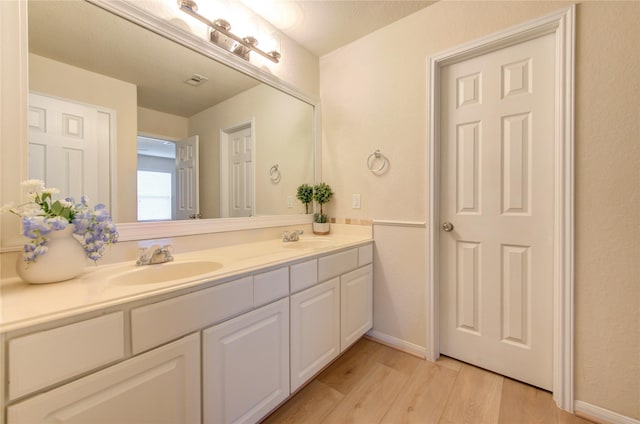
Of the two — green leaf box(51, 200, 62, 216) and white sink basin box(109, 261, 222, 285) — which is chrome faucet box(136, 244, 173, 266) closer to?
white sink basin box(109, 261, 222, 285)

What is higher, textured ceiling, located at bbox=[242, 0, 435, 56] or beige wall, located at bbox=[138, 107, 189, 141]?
textured ceiling, located at bbox=[242, 0, 435, 56]

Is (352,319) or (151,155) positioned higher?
(151,155)

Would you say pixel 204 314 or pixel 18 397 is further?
pixel 204 314

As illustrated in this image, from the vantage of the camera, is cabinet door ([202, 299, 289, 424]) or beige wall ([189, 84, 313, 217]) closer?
cabinet door ([202, 299, 289, 424])

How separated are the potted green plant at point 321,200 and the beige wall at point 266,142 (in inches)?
5.0

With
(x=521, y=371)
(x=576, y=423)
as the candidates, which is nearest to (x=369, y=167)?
(x=521, y=371)

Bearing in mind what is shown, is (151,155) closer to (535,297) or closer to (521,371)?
(535,297)

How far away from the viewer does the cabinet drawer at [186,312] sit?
83cm

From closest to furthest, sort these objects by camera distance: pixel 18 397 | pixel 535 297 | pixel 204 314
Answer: pixel 18 397 < pixel 204 314 < pixel 535 297

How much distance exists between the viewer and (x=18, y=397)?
2.12 ft

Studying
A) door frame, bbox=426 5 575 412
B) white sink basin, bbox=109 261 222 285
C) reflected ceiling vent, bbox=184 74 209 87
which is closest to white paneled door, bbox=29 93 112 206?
white sink basin, bbox=109 261 222 285

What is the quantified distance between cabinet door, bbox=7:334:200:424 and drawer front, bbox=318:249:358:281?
74 centimetres

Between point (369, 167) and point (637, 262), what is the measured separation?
1.47 metres

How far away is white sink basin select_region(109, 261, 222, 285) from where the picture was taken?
43.6 inches
